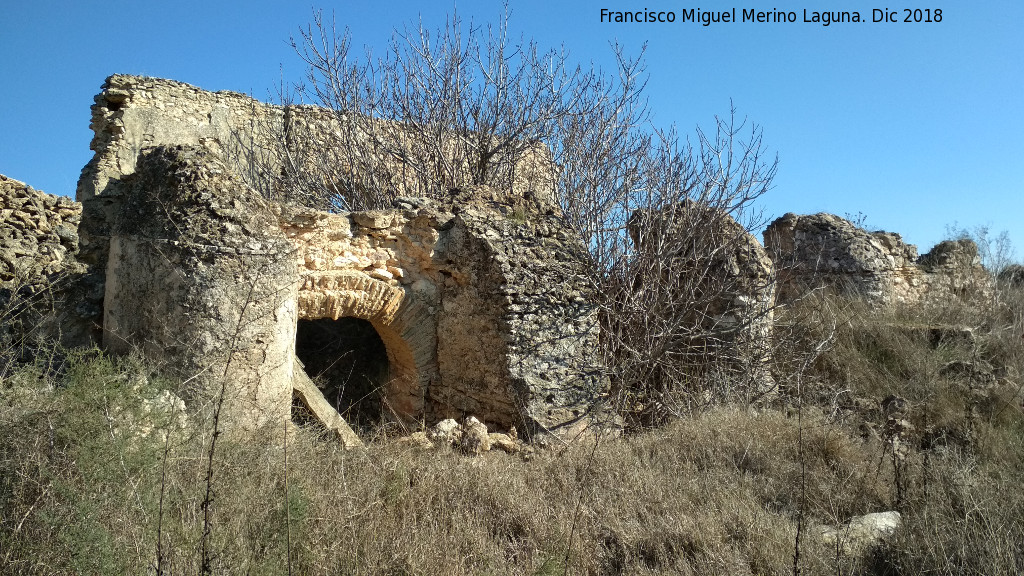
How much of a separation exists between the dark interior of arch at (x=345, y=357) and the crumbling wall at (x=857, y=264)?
24.4 feet

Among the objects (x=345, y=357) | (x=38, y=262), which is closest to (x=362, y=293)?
(x=345, y=357)

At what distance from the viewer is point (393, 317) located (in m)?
6.52

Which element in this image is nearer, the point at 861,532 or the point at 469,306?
the point at 861,532

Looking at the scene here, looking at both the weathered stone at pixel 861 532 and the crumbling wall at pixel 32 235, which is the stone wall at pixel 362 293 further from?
the weathered stone at pixel 861 532

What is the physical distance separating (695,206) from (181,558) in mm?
6608

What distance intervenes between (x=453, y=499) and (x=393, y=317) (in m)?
2.56

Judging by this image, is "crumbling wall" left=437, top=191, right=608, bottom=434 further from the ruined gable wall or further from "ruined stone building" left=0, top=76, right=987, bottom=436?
the ruined gable wall

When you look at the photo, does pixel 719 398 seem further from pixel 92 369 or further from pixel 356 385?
pixel 92 369

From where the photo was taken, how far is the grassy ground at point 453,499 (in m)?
3.19

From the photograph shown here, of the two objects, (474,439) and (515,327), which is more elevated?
(515,327)

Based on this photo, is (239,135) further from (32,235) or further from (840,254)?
(840,254)

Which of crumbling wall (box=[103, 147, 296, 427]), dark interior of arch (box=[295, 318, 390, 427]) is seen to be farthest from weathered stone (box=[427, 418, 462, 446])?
dark interior of arch (box=[295, 318, 390, 427])

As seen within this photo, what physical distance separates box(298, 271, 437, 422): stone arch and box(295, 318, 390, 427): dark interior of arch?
3.06 ft

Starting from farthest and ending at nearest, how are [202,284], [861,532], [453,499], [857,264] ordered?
[857,264]
[202,284]
[453,499]
[861,532]
